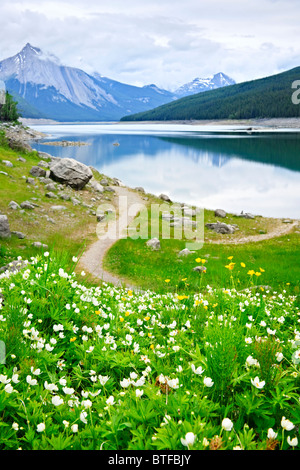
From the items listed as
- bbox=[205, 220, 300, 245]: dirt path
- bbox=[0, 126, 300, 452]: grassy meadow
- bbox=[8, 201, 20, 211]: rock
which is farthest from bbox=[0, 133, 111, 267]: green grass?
bbox=[0, 126, 300, 452]: grassy meadow

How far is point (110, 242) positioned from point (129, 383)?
23726mm

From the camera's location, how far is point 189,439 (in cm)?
305

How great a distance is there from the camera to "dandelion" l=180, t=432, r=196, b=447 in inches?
120

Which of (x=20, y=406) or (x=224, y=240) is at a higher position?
(x=20, y=406)

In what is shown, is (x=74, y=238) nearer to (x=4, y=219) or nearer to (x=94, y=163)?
(x=4, y=219)

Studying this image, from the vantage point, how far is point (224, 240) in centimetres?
3150

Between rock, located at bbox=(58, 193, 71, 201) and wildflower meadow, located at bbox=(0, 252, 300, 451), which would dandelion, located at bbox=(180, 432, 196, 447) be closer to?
wildflower meadow, located at bbox=(0, 252, 300, 451)

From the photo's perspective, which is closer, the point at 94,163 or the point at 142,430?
the point at 142,430

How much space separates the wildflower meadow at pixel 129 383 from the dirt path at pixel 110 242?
8.52 metres

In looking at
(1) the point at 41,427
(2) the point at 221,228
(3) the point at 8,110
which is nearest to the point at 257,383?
(1) the point at 41,427

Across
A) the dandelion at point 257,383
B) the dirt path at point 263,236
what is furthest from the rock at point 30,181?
the dandelion at point 257,383
